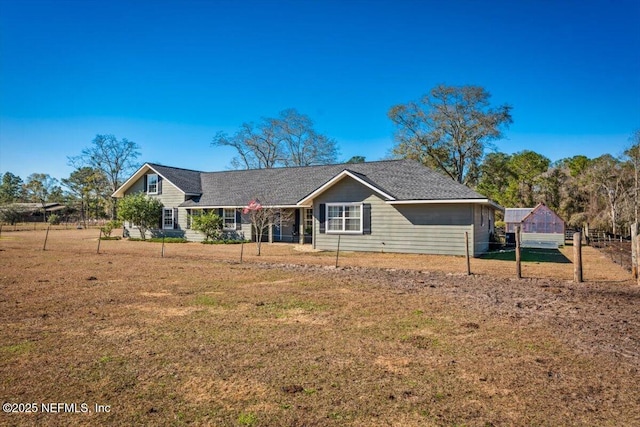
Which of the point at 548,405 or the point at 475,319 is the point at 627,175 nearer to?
the point at 475,319

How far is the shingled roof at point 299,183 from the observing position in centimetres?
1964

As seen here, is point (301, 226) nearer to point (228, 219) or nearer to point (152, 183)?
point (228, 219)

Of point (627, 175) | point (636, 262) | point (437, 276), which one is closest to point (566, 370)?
point (437, 276)

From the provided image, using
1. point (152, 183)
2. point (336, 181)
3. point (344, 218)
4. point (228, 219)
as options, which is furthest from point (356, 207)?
point (152, 183)

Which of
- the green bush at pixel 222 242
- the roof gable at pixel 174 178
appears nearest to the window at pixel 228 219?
the green bush at pixel 222 242

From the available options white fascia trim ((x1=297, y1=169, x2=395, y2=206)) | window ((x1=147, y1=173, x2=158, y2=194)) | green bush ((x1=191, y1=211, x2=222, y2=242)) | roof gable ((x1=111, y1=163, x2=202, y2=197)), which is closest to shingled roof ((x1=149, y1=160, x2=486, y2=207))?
roof gable ((x1=111, y1=163, x2=202, y2=197))

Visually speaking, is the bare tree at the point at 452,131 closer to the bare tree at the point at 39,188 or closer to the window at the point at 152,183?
the window at the point at 152,183

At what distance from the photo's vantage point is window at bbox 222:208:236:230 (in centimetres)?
2686

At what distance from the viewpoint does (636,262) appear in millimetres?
11695

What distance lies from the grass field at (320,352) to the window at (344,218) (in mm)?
9750

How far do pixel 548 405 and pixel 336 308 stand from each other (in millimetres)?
4452

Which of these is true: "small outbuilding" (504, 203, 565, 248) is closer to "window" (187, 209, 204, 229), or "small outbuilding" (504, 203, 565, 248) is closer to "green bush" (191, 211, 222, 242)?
"green bush" (191, 211, 222, 242)

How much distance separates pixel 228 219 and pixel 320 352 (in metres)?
22.5

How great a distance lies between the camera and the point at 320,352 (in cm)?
545
